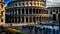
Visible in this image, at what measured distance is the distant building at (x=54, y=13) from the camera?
6648 mm

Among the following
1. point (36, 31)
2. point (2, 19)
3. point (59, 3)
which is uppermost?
point (59, 3)

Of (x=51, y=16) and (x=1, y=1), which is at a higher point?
(x=1, y=1)

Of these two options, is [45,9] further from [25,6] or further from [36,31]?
[25,6]

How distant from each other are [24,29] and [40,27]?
0.56 metres

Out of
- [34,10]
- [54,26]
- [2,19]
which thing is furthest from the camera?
[34,10]

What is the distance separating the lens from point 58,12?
679cm

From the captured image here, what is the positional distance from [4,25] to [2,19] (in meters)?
0.19

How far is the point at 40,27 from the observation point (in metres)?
6.56

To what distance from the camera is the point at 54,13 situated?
6.85 metres

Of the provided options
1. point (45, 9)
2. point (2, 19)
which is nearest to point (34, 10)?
point (45, 9)

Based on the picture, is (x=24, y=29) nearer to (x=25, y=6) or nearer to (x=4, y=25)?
(x=4, y=25)

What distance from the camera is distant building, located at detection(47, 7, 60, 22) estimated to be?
6648mm

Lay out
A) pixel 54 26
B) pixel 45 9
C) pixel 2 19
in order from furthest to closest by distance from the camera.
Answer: pixel 45 9, pixel 54 26, pixel 2 19

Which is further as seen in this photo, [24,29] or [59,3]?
[59,3]
